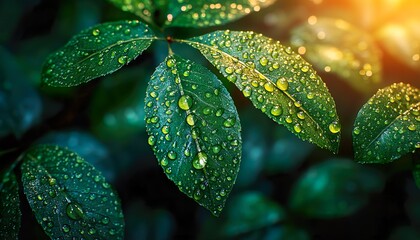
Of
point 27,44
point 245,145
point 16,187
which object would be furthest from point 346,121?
point 27,44

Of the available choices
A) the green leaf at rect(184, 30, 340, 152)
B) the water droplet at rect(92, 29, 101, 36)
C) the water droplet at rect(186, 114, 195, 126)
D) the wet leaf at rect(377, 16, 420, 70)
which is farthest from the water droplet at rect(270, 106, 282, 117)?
the wet leaf at rect(377, 16, 420, 70)

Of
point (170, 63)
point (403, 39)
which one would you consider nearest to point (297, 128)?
point (170, 63)

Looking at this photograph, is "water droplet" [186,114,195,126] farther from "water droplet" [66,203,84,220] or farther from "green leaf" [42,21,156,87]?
"water droplet" [66,203,84,220]

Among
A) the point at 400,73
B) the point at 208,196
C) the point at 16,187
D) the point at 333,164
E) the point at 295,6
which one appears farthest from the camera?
the point at 295,6

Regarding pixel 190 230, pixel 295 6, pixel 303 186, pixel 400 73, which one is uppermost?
pixel 295 6

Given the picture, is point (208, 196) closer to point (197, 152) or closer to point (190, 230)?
point (197, 152)

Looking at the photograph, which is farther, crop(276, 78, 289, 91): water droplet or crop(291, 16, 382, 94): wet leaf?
crop(291, 16, 382, 94): wet leaf

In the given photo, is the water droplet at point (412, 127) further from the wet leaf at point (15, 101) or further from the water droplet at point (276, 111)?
the wet leaf at point (15, 101)
